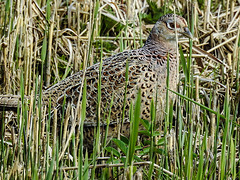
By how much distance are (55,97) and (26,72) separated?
398 millimetres

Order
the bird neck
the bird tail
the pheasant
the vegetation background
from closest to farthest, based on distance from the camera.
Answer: the vegetation background < the bird tail < the pheasant < the bird neck

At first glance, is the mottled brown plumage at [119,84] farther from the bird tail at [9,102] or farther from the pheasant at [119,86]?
the bird tail at [9,102]

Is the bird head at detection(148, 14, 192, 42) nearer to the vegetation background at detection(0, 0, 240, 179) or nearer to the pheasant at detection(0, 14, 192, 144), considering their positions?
the vegetation background at detection(0, 0, 240, 179)

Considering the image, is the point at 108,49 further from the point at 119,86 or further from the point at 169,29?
the point at 119,86

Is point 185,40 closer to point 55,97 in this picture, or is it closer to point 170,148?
point 55,97

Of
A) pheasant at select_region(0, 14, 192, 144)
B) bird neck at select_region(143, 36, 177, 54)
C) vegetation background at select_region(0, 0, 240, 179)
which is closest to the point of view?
vegetation background at select_region(0, 0, 240, 179)

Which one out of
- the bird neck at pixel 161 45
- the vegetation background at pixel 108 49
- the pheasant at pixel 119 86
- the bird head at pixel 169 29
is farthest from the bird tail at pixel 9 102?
the bird head at pixel 169 29

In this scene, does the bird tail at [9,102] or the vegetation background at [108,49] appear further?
the bird tail at [9,102]

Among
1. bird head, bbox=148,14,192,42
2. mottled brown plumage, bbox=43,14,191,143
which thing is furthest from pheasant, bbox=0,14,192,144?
bird head, bbox=148,14,192,42

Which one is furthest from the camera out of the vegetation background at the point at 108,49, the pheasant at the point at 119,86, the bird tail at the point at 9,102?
the pheasant at the point at 119,86

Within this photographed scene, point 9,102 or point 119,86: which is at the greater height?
point 119,86

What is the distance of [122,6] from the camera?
5945mm

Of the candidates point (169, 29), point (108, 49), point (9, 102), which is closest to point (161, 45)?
point (169, 29)

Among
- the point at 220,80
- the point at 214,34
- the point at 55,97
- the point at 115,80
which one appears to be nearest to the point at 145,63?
the point at 115,80
